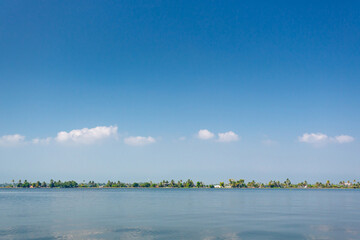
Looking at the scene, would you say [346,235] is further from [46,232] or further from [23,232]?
[23,232]

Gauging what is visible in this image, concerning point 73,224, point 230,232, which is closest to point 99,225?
point 73,224

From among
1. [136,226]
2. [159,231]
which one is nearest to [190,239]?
[159,231]

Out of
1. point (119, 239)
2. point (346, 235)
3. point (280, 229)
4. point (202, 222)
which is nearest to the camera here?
point (119, 239)

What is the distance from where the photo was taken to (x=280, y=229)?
141ft

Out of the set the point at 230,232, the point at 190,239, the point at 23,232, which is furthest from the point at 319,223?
the point at 23,232

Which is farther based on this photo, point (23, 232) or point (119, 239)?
point (23, 232)

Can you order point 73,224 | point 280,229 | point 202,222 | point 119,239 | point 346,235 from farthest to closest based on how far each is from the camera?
point 202,222
point 73,224
point 280,229
point 346,235
point 119,239

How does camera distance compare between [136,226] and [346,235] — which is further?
[136,226]

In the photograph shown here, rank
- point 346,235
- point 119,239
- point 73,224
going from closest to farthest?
point 119,239
point 346,235
point 73,224

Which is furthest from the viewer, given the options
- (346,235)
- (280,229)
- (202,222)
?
(202,222)

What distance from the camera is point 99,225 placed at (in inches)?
1799

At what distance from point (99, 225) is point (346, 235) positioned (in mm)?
32992

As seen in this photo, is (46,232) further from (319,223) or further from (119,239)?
(319,223)

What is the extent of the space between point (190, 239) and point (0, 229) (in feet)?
84.1
